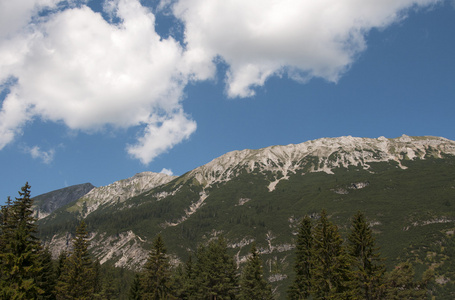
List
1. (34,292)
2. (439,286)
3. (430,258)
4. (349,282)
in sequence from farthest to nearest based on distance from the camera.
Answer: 1. (430,258)
2. (439,286)
3. (349,282)
4. (34,292)

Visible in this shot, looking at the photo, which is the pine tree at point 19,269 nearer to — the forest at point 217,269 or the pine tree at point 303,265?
the forest at point 217,269

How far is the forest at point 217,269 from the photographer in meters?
33.5

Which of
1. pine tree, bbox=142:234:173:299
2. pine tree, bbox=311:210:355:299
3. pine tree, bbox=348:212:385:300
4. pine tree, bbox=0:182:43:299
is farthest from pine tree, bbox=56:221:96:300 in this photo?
pine tree, bbox=348:212:385:300

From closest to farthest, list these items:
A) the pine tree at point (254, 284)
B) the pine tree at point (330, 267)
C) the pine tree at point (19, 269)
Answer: the pine tree at point (19, 269)
the pine tree at point (330, 267)
the pine tree at point (254, 284)

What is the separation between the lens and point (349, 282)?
38.3 meters

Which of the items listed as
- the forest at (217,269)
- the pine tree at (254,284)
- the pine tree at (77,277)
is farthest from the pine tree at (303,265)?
the pine tree at (77,277)

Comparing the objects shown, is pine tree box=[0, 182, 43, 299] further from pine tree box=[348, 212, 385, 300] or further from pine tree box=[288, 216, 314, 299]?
pine tree box=[348, 212, 385, 300]

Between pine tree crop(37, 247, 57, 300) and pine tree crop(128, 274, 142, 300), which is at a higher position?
pine tree crop(37, 247, 57, 300)

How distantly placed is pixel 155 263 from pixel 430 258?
18929 cm

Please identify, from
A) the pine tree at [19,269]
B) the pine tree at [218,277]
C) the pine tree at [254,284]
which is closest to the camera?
the pine tree at [19,269]

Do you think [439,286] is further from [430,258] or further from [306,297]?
[306,297]

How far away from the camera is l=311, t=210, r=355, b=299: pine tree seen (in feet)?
130

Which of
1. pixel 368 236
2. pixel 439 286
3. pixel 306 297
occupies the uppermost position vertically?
pixel 368 236

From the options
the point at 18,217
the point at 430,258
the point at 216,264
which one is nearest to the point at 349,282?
the point at 216,264
